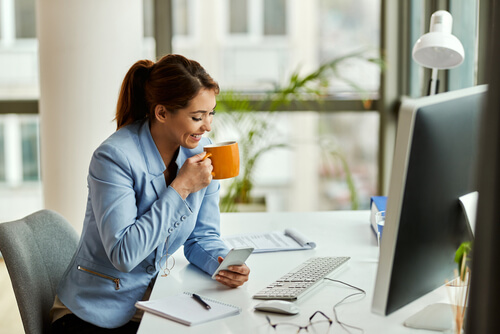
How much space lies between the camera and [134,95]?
5.51ft

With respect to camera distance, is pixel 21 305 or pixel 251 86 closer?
pixel 21 305

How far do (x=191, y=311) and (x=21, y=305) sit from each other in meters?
0.48

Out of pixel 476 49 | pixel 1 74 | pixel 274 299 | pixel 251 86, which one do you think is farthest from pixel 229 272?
pixel 1 74

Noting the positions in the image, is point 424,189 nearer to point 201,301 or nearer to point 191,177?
point 201,301

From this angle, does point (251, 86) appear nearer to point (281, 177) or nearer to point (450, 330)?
point (281, 177)

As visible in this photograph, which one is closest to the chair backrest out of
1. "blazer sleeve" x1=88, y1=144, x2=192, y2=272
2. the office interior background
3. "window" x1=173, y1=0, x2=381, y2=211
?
"blazer sleeve" x1=88, y1=144, x2=192, y2=272

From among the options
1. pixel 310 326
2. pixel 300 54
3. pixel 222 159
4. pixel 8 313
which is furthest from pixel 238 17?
pixel 310 326

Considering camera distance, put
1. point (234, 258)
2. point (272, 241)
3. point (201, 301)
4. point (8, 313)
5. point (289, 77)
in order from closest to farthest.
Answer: point (201, 301), point (234, 258), point (272, 241), point (8, 313), point (289, 77)

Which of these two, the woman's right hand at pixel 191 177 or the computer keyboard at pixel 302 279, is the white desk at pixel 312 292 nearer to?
the computer keyboard at pixel 302 279

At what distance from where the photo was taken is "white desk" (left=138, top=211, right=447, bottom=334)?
122cm

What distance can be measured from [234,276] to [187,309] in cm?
19

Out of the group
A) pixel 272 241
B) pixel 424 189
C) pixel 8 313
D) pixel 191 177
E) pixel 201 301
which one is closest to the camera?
pixel 424 189

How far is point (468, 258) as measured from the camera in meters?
1.08

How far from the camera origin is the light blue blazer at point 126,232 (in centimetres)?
146
